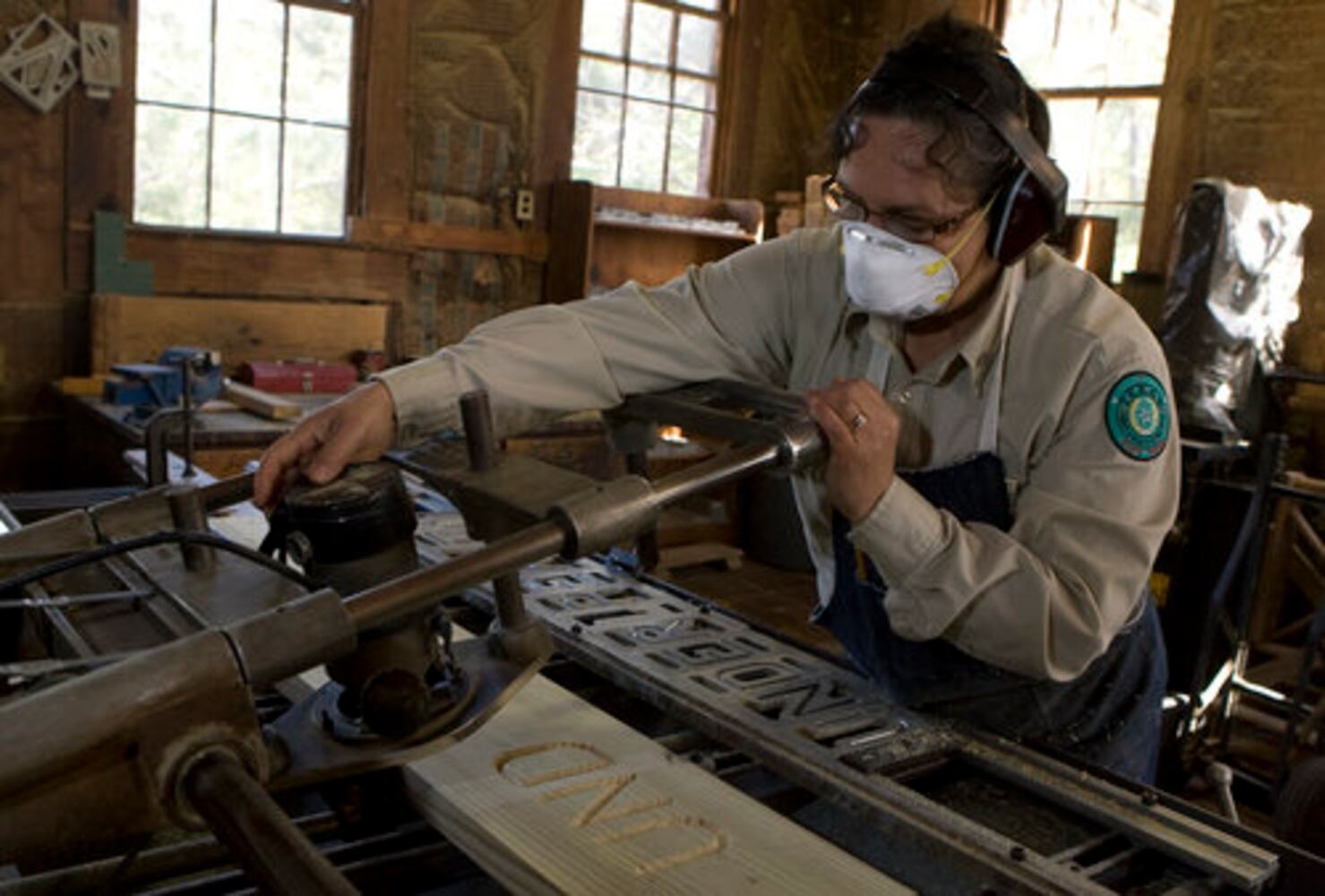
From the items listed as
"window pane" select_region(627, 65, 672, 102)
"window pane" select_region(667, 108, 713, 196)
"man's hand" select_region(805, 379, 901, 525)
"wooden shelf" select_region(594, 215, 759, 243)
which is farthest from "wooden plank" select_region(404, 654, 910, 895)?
"window pane" select_region(667, 108, 713, 196)

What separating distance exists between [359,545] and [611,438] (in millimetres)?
761

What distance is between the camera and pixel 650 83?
6.16 m

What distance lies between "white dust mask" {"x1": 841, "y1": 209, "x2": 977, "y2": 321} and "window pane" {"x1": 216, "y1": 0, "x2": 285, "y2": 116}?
3.99m

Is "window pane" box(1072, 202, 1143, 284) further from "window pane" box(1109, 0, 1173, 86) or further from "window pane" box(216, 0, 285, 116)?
"window pane" box(216, 0, 285, 116)

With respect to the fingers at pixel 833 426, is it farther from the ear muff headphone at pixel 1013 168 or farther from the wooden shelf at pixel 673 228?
the wooden shelf at pixel 673 228

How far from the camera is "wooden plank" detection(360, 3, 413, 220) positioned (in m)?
5.14

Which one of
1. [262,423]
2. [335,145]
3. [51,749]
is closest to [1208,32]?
[335,145]

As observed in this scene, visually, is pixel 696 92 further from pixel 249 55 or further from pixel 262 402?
pixel 262 402

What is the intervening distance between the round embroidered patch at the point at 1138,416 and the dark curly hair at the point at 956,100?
1.08 ft

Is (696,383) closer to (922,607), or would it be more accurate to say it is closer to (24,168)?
(922,607)

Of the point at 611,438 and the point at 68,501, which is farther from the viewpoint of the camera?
the point at 68,501

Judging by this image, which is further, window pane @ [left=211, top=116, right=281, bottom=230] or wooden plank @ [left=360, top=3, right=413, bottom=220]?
wooden plank @ [left=360, top=3, right=413, bottom=220]

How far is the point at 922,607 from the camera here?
1.40 m

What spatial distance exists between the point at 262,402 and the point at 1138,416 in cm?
337
